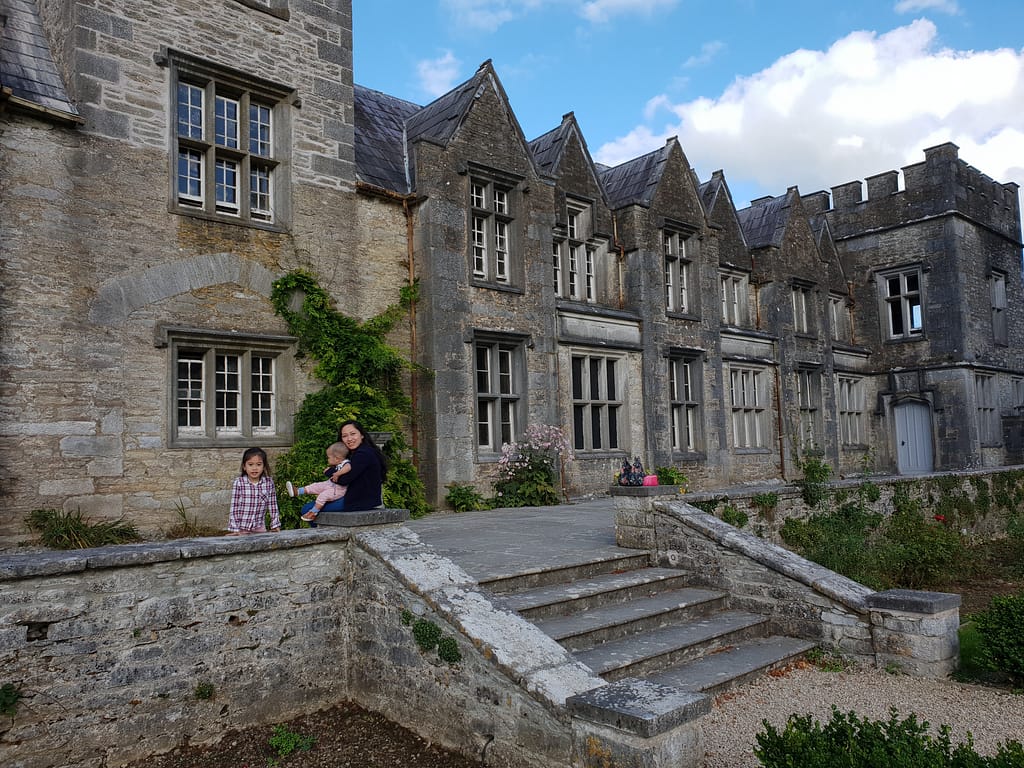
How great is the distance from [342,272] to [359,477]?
20.2 ft

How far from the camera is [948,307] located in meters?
23.8

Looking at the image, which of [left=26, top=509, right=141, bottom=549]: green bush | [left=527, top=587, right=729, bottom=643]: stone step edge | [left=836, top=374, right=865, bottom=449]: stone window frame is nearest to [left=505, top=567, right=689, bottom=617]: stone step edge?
[left=527, top=587, right=729, bottom=643]: stone step edge

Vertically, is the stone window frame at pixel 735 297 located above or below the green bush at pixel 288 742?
above

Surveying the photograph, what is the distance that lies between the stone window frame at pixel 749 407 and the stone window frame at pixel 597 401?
14.4 feet

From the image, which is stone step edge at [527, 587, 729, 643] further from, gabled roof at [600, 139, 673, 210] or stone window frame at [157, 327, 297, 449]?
gabled roof at [600, 139, 673, 210]

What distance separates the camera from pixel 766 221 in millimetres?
22906

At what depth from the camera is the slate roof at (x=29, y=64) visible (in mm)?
9633

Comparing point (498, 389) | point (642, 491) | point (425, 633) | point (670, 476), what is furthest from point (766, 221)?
point (425, 633)

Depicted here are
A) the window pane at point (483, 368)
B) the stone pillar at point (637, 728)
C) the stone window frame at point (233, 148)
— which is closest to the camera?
the stone pillar at point (637, 728)

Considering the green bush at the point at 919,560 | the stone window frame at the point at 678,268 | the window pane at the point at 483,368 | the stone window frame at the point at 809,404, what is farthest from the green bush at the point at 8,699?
the stone window frame at the point at 809,404

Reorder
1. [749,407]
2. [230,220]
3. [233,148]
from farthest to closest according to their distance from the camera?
[749,407] < [233,148] < [230,220]

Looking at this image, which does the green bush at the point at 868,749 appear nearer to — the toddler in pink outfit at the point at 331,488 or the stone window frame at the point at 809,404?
the toddler in pink outfit at the point at 331,488

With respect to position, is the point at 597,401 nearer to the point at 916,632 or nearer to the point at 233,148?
the point at 233,148

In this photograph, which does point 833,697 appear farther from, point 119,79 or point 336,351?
point 119,79
